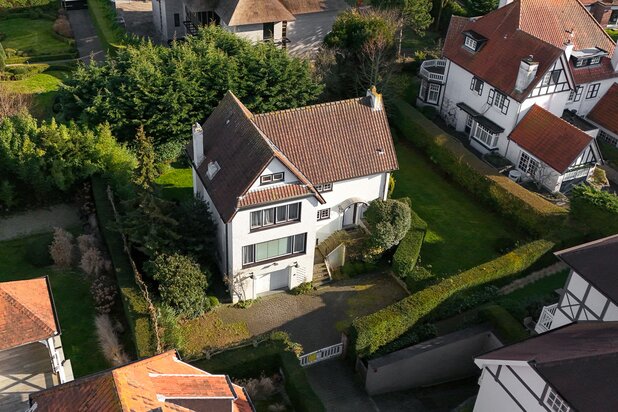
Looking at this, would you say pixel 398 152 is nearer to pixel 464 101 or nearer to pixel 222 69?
pixel 464 101

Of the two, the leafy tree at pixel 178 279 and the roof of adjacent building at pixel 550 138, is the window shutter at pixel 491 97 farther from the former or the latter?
the leafy tree at pixel 178 279

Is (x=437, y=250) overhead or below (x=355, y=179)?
below

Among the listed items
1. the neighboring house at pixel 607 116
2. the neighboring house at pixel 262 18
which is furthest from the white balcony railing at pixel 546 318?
the neighboring house at pixel 262 18

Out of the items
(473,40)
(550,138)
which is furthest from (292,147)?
(473,40)

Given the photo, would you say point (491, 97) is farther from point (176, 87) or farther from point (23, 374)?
point (23, 374)

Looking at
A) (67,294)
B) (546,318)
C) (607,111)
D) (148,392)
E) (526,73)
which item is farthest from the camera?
(607,111)

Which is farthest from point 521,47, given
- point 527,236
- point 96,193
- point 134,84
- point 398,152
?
point 96,193
